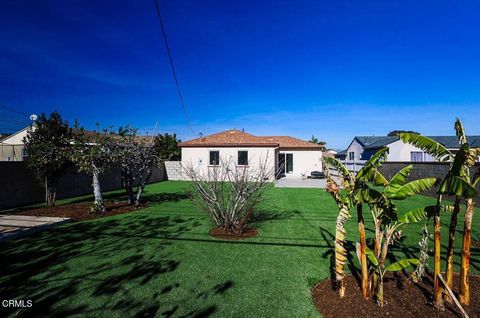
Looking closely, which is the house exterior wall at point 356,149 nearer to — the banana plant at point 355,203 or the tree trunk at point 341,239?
the banana plant at point 355,203

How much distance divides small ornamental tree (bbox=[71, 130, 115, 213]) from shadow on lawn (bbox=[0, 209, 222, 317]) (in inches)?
102

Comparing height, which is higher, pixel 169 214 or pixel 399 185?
pixel 399 185

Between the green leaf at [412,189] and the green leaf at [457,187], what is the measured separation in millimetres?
399

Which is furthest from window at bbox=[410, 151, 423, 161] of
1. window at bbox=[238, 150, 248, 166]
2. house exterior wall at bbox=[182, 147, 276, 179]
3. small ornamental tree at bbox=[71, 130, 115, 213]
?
small ornamental tree at bbox=[71, 130, 115, 213]

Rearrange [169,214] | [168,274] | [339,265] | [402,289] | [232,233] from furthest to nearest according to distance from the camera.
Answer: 1. [169,214]
2. [232,233]
3. [168,274]
4. [402,289]
5. [339,265]

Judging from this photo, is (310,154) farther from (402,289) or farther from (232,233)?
(402,289)

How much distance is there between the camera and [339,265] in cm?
374

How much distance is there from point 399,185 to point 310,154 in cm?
2289

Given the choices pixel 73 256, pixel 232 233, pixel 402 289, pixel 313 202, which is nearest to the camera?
pixel 402 289

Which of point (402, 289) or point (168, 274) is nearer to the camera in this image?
point (402, 289)

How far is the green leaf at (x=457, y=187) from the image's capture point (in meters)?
2.81

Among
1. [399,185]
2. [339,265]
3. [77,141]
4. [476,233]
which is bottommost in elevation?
[476,233]

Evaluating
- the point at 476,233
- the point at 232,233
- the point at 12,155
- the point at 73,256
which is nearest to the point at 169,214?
the point at 232,233

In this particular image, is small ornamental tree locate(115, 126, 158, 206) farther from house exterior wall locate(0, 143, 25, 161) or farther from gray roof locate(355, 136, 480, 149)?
gray roof locate(355, 136, 480, 149)
